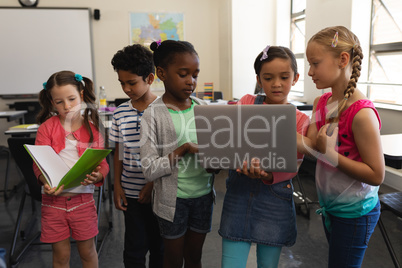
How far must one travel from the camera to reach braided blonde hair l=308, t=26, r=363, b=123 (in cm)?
103

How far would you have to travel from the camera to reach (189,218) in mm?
1268

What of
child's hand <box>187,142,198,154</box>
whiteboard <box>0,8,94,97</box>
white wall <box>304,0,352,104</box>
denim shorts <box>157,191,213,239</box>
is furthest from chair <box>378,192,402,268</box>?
whiteboard <box>0,8,94,97</box>

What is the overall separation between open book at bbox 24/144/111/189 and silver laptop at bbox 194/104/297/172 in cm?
46

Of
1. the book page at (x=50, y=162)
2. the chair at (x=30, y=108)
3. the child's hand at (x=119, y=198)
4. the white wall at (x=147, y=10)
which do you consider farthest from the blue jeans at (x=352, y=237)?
the white wall at (x=147, y=10)

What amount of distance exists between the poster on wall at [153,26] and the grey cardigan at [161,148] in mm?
4544

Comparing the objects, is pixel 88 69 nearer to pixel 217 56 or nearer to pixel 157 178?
pixel 217 56

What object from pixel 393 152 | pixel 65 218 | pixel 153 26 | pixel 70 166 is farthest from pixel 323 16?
pixel 65 218

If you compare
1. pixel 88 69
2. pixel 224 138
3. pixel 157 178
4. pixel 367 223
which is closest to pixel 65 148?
pixel 157 178

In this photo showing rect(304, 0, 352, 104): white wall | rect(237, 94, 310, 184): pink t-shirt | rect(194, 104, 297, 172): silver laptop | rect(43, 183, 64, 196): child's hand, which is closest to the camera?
rect(194, 104, 297, 172): silver laptop

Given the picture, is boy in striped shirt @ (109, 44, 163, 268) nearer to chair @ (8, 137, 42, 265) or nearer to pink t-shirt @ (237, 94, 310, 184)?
pink t-shirt @ (237, 94, 310, 184)

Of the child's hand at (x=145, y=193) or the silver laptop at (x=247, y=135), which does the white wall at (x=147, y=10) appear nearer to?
the child's hand at (x=145, y=193)

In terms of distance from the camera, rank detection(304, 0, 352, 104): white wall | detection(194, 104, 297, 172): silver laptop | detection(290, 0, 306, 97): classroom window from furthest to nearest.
Answer: detection(290, 0, 306, 97): classroom window → detection(304, 0, 352, 104): white wall → detection(194, 104, 297, 172): silver laptop

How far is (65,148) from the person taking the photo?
4.88 feet

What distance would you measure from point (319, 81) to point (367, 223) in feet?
1.51
